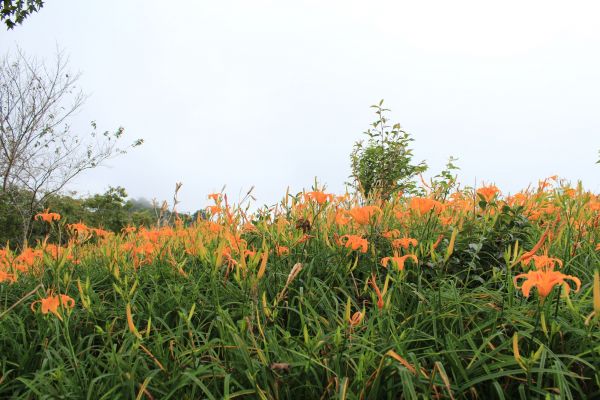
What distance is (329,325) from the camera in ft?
5.12

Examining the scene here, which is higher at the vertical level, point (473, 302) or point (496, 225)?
point (496, 225)

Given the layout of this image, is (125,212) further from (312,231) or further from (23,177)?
(312,231)

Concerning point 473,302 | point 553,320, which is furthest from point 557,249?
point 553,320

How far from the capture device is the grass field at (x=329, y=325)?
127cm

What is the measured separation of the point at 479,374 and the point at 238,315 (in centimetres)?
94

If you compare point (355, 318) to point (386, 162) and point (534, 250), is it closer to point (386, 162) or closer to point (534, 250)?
point (534, 250)

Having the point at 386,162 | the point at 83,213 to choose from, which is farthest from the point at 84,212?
the point at 386,162

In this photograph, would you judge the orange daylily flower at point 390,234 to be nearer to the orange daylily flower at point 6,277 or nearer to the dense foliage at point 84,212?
the orange daylily flower at point 6,277

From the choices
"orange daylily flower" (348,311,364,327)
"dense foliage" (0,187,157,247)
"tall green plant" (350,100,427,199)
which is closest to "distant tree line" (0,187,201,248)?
"dense foliage" (0,187,157,247)

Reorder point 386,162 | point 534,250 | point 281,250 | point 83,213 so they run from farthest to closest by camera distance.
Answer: point 83,213
point 386,162
point 281,250
point 534,250

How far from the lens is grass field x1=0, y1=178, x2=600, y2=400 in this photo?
1273 millimetres

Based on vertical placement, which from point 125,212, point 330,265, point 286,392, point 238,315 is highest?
point 125,212

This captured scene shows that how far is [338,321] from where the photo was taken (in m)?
1.52

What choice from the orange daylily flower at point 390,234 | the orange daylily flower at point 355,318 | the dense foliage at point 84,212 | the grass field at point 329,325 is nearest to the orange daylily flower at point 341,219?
the grass field at point 329,325
